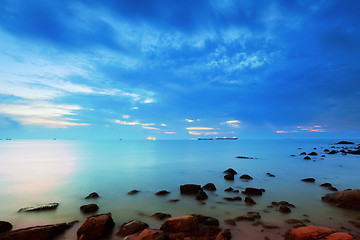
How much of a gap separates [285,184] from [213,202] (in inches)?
304

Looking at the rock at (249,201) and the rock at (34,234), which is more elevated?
the rock at (249,201)

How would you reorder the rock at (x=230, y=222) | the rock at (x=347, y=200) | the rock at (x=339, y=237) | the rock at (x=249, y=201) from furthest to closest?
the rock at (x=249, y=201)
the rock at (x=347, y=200)
the rock at (x=230, y=222)
the rock at (x=339, y=237)

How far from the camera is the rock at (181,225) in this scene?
20.1ft

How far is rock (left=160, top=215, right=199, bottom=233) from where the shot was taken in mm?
6129

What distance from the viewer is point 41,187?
14062 millimetres

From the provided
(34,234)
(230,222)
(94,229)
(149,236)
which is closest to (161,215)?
(149,236)

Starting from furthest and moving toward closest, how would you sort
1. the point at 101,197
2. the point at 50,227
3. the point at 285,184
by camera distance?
the point at 285,184 < the point at 101,197 < the point at 50,227

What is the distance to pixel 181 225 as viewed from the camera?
6180mm

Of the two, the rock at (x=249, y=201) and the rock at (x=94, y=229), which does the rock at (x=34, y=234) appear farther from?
the rock at (x=249, y=201)

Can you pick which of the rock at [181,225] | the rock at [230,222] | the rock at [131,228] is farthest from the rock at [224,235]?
the rock at [131,228]

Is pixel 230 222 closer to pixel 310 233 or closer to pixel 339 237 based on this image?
pixel 310 233

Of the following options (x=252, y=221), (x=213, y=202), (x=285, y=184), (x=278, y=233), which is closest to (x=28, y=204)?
(x=213, y=202)

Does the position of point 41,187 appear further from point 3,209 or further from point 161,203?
point 161,203

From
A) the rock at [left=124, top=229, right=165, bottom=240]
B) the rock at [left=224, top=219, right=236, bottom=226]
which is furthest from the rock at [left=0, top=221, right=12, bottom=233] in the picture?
the rock at [left=224, top=219, right=236, bottom=226]
